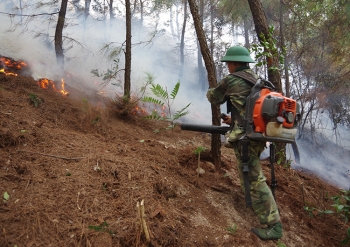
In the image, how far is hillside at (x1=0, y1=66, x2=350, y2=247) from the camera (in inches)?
101

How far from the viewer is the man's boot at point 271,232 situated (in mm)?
3303

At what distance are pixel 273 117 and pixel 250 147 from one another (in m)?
0.65

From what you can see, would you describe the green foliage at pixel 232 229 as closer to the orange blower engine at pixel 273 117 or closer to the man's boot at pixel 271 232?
the man's boot at pixel 271 232

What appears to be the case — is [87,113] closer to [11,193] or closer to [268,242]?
[11,193]

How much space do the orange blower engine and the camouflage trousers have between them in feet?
1.25

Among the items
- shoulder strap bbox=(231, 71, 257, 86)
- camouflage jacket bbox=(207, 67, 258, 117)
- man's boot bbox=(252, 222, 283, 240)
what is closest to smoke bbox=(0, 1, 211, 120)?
camouflage jacket bbox=(207, 67, 258, 117)

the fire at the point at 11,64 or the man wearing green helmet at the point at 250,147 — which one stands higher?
the fire at the point at 11,64

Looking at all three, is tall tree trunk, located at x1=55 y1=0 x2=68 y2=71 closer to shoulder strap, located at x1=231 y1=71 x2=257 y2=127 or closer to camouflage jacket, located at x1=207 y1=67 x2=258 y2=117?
camouflage jacket, located at x1=207 y1=67 x2=258 y2=117

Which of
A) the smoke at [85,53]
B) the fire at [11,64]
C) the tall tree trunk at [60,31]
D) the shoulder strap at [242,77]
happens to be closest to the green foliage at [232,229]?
the shoulder strap at [242,77]

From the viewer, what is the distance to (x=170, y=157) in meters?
4.89

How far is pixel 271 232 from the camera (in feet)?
10.9

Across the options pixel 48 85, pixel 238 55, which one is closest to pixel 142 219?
Result: pixel 238 55

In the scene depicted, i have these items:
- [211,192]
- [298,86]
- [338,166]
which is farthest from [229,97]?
[338,166]

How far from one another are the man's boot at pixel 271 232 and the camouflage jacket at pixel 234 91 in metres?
1.58
